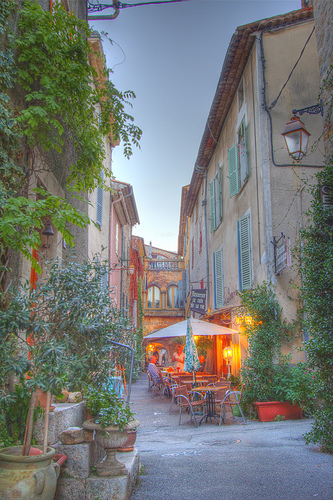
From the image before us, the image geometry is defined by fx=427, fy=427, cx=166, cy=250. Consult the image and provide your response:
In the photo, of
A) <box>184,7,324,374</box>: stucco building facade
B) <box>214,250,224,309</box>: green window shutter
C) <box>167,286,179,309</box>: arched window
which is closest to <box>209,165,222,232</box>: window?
<box>214,250,224,309</box>: green window shutter

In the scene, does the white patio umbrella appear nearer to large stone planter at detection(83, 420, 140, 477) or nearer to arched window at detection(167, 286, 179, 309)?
large stone planter at detection(83, 420, 140, 477)

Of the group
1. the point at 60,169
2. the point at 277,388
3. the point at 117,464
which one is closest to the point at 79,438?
the point at 117,464

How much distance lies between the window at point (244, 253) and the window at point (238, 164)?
1089 millimetres

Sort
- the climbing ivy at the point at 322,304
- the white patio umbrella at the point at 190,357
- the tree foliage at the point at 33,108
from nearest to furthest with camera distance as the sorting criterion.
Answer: the tree foliage at the point at 33,108, the climbing ivy at the point at 322,304, the white patio umbrella at the point at 190,357

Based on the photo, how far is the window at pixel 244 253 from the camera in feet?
34.7

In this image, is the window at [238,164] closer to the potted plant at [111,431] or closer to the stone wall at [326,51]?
the stone wall at [326,51]

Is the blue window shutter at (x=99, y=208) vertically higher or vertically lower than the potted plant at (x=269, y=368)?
higher

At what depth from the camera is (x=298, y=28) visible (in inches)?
409

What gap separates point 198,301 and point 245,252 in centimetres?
573

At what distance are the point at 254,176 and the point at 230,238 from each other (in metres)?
3.02

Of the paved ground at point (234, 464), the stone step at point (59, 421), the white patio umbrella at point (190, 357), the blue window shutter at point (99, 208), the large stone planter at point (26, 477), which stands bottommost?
the paved ground at point (234, 464)

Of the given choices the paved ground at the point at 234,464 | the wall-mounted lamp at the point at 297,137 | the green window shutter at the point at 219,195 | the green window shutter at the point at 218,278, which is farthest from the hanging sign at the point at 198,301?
the wall-mounted lamp at the point at 297,137

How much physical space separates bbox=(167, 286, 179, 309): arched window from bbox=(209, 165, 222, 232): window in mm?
21480

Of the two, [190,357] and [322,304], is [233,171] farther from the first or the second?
[322,304]
